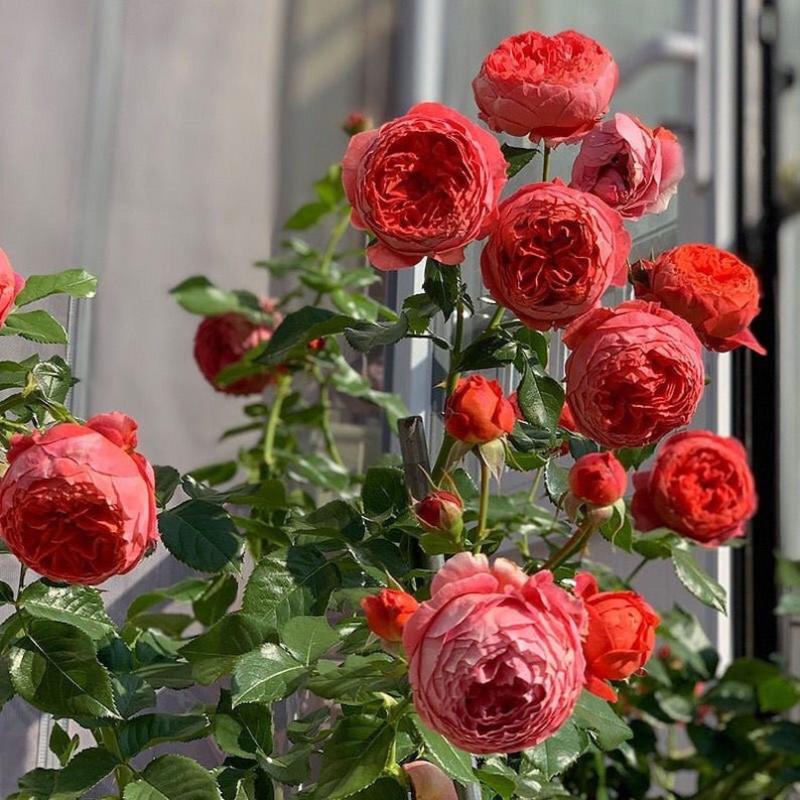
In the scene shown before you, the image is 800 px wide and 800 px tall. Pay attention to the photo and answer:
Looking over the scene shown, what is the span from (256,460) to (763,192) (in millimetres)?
795

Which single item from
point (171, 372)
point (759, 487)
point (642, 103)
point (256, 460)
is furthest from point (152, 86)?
point (759, 487)

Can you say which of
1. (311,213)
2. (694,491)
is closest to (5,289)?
(694,491)

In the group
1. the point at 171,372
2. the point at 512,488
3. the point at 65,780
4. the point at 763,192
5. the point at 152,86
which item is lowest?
the point at 65,780

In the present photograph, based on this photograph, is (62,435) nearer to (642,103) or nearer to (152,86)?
(152,86)

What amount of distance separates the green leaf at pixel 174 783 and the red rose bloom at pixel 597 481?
21 cm

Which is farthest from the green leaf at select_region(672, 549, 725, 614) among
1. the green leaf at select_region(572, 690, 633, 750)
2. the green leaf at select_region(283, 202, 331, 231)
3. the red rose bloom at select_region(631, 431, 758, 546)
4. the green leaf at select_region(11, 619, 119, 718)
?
the green leaf at select_region(283, 202, 331, 231)

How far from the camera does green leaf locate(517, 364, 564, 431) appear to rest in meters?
0.57

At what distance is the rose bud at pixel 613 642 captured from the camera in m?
0.49

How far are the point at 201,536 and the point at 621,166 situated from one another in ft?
0.87

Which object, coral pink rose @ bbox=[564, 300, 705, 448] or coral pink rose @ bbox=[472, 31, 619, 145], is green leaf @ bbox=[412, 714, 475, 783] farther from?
coral pink rose @ bbox=[472, 31, 619, 145]

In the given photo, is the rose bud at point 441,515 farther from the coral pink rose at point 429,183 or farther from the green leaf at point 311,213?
the green leaf at point 311,213

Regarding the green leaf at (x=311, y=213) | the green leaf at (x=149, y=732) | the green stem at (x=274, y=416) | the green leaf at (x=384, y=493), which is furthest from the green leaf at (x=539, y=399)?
the green leaf at (x=311, y=213)

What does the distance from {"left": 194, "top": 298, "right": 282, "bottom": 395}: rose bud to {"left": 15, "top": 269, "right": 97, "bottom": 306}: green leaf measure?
1.42 feet

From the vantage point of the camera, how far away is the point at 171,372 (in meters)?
1.64
